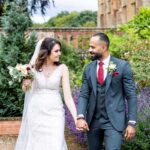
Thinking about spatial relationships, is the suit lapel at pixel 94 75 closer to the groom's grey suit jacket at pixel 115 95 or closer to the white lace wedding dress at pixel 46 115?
the groom's grey suit jacket at pixel 115 95

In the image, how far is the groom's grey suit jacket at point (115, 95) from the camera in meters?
6.65

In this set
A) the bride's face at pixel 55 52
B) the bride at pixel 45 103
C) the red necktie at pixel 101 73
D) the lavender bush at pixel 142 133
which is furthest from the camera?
the lavender bush at pixel 142 133

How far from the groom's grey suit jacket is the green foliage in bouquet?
3.58 metres

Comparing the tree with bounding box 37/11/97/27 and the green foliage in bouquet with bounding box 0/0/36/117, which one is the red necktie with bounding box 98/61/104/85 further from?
the tree with bounding box 37/11/97/27

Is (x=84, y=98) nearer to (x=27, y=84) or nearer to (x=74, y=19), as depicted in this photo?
(x=27, y=84)

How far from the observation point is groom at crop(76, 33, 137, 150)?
6652mm

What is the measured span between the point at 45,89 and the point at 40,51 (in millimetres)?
480

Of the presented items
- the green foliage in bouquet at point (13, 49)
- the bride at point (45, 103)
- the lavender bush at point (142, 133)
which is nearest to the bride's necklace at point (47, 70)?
the bride at point (45, 103)

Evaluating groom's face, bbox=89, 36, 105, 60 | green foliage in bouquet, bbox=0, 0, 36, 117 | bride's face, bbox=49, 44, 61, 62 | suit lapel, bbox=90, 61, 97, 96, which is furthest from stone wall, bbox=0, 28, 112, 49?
groom's face, bbox=89, 36, 105, 60

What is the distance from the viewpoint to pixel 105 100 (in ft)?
21.9

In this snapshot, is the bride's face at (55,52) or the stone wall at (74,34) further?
the stone wall at (74,34)

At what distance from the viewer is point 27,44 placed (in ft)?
34.7

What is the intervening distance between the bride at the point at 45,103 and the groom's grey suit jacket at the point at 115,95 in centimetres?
54

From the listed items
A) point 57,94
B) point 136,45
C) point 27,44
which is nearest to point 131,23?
point 136,45
